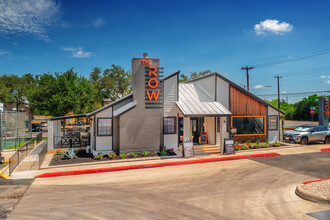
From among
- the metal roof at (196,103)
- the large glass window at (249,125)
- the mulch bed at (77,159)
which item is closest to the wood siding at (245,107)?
the large glass window at (249,125)

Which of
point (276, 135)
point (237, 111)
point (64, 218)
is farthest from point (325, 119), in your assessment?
point (64, 218)

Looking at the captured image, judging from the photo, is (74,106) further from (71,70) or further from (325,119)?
(325,119)

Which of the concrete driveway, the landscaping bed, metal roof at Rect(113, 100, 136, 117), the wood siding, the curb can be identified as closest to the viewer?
the concrete driveway

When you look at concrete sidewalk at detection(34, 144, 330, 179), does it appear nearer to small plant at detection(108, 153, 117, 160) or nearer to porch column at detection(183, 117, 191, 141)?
small plant at detection(108, 153, 117, 160)

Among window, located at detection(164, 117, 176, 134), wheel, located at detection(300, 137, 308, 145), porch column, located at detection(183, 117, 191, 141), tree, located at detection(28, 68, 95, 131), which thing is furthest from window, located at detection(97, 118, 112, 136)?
wheel, located at detection(300, 137, 308, 145)

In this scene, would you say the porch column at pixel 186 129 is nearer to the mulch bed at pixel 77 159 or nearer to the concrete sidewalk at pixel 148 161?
the concrete sidewalk at pixel 148 161

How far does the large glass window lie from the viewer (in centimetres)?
2003

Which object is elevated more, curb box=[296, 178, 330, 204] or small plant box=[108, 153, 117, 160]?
small plant box=[108, 153, 117, 160]

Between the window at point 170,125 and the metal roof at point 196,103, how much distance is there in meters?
1.25

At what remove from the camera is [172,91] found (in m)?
17.6

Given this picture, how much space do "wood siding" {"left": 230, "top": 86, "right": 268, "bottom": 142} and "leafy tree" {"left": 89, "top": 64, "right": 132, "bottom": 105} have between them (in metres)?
34.5

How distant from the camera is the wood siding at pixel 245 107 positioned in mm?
19828

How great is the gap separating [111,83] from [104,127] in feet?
114

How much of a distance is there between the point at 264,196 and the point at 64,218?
6865 millimetres
